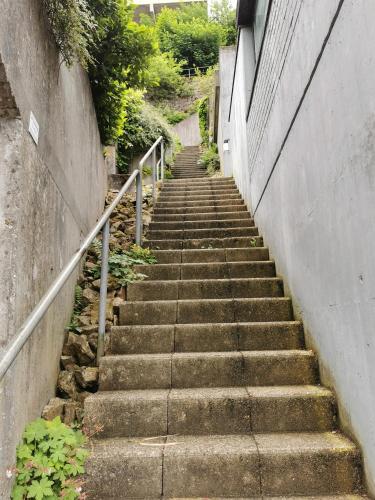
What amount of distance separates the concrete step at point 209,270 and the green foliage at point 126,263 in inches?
4.0

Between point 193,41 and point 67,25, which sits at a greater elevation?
point 193,41

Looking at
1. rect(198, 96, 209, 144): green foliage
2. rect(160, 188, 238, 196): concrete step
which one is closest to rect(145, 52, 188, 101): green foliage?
rect(198, 96, 209, 144): green foliage

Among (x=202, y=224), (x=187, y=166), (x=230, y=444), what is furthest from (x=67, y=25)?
(x=187, y=166)

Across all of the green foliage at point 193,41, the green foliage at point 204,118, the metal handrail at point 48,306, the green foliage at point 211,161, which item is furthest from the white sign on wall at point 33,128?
the green foliage at point 193,41

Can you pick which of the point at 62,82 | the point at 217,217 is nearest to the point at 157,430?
the point at 62,82

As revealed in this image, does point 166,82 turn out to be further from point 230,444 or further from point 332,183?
point 230,444

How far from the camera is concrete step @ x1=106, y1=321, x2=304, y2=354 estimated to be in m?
2.66

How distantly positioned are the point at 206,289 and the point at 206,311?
33cm

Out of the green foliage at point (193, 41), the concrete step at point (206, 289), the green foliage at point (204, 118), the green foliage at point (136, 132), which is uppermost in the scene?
the green foliage at point (193, 41)

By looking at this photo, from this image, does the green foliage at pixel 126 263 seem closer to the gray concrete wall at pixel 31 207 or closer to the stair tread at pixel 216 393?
the gray concrete wall at pixel 31 207

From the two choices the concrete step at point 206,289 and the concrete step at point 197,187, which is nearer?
the concrete step at point 206,289

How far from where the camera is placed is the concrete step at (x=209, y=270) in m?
3.60

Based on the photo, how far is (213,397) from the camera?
212cm

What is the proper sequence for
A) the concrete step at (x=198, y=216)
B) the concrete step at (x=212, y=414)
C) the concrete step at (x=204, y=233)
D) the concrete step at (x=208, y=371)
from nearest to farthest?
the concrete step at (x=212, y=414)
the concrete step at (x=208, y=371)
the concrete step at (x=204, y=233)
the concrete step at (x=198, y=216)
